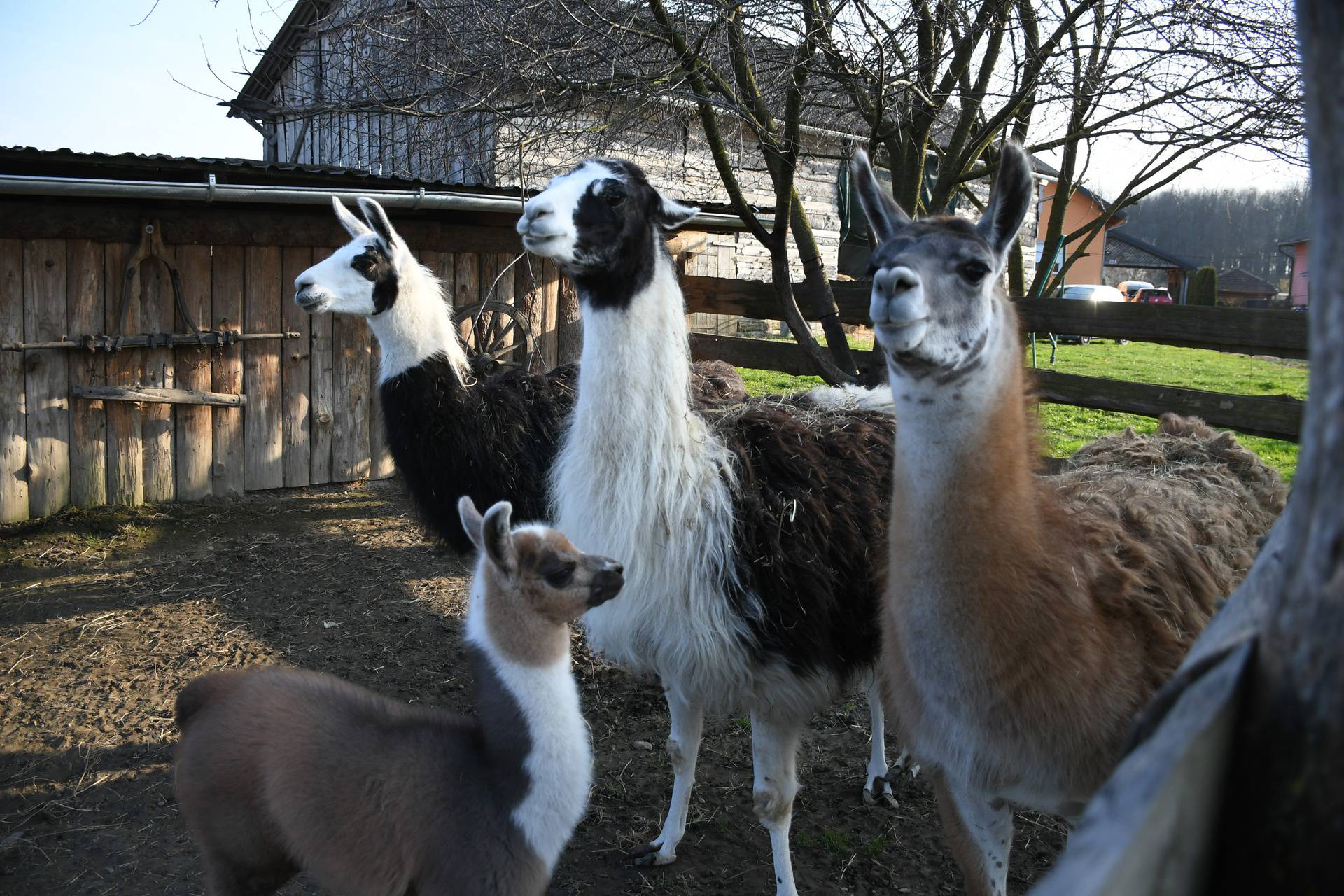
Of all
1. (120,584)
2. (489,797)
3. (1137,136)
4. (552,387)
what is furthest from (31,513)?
(1137,136)

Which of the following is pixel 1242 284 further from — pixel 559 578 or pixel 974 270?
pixel 559 578

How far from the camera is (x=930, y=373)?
2.27m

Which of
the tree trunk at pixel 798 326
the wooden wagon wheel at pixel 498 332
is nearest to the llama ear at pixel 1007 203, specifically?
the tree trunk at pixel 798 326

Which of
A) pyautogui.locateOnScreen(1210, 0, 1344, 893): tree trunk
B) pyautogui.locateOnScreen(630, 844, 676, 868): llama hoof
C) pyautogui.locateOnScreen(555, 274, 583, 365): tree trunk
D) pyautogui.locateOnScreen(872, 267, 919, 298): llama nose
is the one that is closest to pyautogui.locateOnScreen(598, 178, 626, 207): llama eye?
pyautogui.locateOnScreen(872, 267, 919, 298): llama nose

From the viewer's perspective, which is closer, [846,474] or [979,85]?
[846,474]

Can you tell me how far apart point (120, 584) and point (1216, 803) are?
22.6 ft

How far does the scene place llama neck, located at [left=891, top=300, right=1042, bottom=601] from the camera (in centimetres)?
227

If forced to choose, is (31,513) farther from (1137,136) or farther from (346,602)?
(1137,136)

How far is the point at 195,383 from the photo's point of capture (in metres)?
7.89

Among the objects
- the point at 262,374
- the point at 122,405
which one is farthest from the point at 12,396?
the point at 262,374

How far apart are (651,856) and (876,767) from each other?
1.15 meters

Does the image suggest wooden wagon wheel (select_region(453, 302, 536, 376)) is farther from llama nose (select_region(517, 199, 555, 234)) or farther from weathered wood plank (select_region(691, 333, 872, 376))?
llama nose (select_region(517, 199, 555, 234))

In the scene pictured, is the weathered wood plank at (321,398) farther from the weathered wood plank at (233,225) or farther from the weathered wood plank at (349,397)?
the weathered wood plank at (233,225)

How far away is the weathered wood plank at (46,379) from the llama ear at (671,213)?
227 inches
